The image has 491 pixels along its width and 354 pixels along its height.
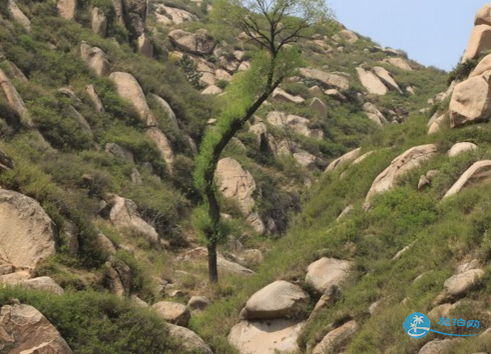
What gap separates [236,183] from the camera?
3027 cm

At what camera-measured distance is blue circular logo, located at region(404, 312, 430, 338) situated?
435 inches

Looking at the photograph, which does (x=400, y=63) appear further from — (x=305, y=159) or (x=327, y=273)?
(x=327, y=273)

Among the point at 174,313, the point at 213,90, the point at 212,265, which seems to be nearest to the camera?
the point at 174,313

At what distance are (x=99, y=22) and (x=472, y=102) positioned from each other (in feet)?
77.9

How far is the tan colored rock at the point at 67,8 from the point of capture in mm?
36219

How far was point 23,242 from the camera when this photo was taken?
45.1ft

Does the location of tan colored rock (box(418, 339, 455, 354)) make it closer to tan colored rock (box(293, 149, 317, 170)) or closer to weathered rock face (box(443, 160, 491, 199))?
weathered rock face (box(443, 160, 491, 199))

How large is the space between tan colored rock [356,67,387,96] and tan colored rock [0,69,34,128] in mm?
38618

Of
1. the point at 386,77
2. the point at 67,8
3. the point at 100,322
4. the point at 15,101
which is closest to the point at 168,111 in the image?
the point at 67,8

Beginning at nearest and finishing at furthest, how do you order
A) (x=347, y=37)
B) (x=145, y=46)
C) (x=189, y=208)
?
1. (x=189, y=208)
2. (x=145, y=46)
3. (x=347, y=37)

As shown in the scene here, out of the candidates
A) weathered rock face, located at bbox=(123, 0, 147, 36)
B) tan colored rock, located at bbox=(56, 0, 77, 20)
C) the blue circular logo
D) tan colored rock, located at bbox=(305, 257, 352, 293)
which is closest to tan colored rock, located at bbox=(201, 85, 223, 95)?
weathered rock face, located at bbox=(123, 0, 147, 36)

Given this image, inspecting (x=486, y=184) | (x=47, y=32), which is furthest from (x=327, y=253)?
(x=47, y=32)

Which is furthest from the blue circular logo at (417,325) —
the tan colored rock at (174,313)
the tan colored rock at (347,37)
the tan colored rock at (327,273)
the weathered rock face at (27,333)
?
the tan colored rock at (347,37)

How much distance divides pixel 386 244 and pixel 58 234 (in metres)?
7.58
